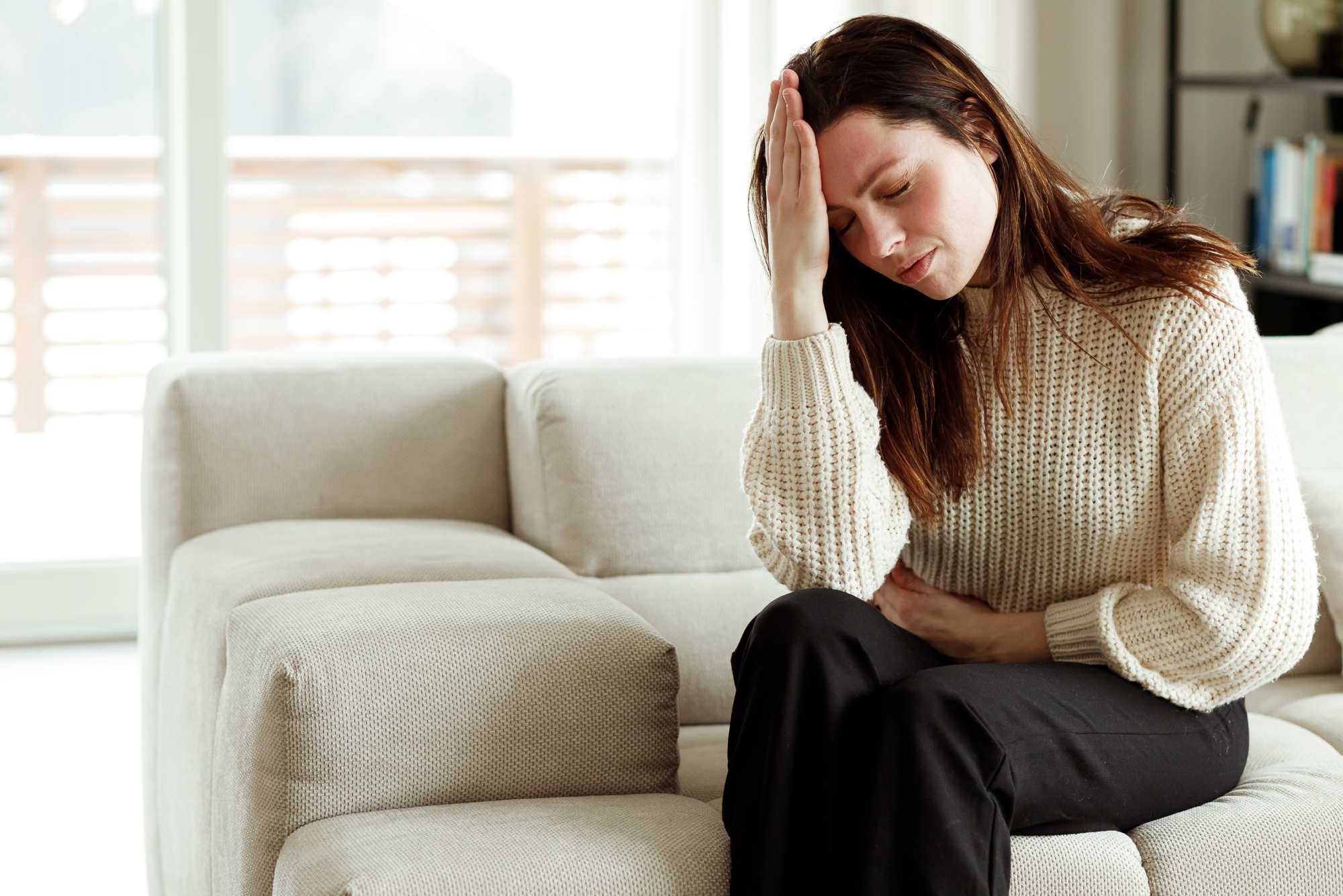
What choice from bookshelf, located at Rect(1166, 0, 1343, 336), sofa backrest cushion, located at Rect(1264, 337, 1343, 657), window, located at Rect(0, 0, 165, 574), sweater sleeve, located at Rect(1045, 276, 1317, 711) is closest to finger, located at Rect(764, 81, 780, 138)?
sweater sleeve, located at Rect(1045, 276, 1317, 711)

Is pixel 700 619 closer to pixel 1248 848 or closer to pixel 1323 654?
pixel 1248 848

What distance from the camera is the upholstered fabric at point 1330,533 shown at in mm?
1666

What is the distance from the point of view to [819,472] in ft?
4.24

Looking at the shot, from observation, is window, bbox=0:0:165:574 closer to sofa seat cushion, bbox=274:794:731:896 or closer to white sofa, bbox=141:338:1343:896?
white sofa, bbox=141:338:1343:896

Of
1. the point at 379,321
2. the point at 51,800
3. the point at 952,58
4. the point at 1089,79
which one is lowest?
the point at 51,800

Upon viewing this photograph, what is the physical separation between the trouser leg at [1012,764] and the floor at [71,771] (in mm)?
1369

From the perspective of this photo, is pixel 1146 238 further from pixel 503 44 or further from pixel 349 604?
pixel 503 44

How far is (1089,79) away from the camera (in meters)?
3.45

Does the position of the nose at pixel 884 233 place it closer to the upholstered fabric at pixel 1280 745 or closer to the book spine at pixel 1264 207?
the upholstered fabric at pixel 1280 745

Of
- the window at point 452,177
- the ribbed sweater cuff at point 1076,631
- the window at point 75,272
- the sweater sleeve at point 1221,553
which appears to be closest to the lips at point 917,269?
the sweater sleeve at point 1221,553

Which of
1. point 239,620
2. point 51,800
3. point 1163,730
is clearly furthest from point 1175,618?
point 51,800

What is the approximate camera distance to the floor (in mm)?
2029

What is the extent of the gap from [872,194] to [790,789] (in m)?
0.54

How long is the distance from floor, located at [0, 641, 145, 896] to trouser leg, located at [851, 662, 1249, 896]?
1.37 metres
